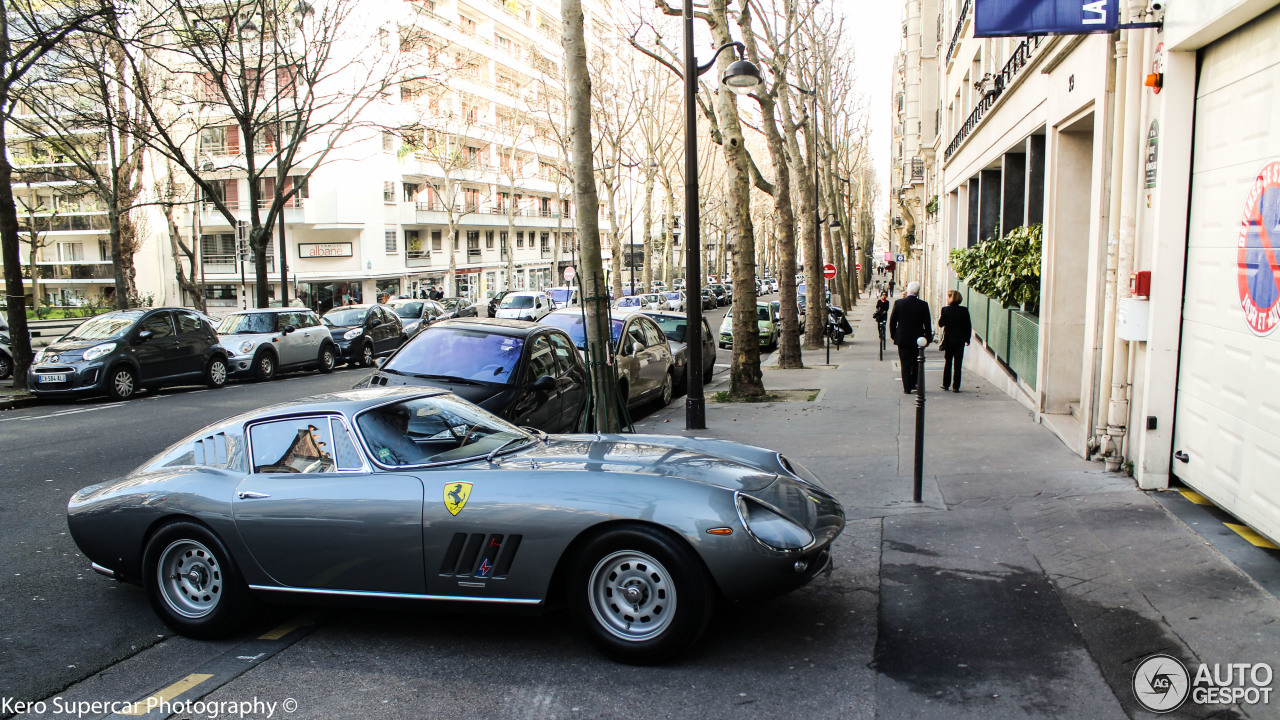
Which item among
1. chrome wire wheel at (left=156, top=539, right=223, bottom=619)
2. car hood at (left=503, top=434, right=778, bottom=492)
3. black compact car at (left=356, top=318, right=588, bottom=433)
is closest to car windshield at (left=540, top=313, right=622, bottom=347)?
black compact car at (left=356, top=318, right=588, bottom=433)

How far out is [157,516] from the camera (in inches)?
201

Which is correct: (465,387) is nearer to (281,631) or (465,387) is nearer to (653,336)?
(281,631)

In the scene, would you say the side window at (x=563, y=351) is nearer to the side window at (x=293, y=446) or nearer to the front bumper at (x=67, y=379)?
the side window at (x=293, y=446)

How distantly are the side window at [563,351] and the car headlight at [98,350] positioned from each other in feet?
31.7

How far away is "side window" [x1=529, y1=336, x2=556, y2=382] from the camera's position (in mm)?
9906

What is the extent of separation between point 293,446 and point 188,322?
15027mm

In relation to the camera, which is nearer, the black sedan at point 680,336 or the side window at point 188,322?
the black sedan at point 680,336

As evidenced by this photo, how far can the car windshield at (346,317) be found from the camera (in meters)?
25.4

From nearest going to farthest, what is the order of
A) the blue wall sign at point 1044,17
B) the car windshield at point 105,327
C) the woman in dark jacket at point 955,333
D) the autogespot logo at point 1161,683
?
1. the autogespot logo at point 1161,683
2. the blue wall sign at point 1044,17
3. the woman in dark jacket at point 955,333
4. the car windshield at point 105,327

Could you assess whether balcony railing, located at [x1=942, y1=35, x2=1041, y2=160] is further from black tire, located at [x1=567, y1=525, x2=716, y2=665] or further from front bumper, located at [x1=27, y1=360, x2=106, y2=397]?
front bumper, located at [x1=27, y1=360, x2=106, y2=397]

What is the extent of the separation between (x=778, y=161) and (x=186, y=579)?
627 inches

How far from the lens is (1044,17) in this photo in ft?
25.2

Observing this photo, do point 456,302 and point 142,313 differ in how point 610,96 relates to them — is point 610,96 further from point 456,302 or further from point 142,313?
point 142,313

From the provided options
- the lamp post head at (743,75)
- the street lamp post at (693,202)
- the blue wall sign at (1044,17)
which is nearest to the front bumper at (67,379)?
the street lamp post at (693,202)
